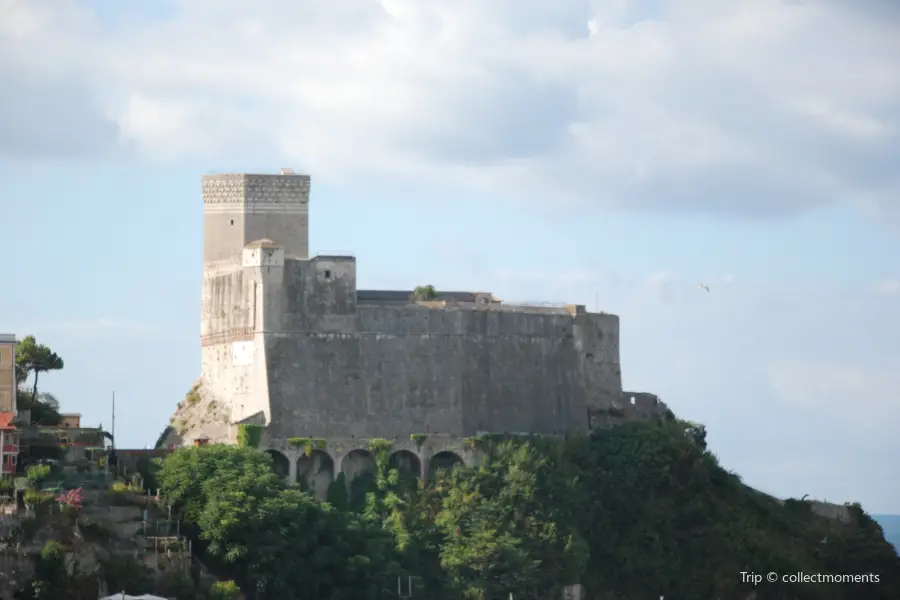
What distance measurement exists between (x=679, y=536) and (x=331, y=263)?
565 inches

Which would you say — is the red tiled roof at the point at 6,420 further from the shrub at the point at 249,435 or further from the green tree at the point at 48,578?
the shrub at the point at 249,435

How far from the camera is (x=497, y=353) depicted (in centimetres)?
7925

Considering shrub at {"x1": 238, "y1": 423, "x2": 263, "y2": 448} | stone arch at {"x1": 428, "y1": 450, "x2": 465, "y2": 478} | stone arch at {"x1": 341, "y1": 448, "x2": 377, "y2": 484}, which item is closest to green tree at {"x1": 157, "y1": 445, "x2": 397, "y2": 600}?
shrub at {"x1": 238, "y1": 423, "x2": 263, "y2": 448}

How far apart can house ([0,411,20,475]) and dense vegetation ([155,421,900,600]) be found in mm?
4328

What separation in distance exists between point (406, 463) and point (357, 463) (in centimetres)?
177

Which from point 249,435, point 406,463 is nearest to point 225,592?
point 249,435

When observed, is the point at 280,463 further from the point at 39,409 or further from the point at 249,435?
the point at 39,409

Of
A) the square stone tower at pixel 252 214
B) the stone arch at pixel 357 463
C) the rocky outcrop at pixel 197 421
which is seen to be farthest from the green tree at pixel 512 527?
the square stone tower at pixel 252 214

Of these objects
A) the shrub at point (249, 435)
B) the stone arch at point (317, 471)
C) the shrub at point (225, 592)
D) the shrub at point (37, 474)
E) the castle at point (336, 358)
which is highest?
the castle at point (336, 358)

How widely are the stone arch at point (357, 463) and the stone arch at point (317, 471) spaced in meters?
0.50

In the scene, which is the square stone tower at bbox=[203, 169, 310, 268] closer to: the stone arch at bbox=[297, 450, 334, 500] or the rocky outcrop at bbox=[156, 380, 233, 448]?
the rocky outcrop at bbox=[156, 380, 233, 448]

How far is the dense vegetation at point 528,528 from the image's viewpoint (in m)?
68.6

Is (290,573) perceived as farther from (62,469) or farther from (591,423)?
(591,423)

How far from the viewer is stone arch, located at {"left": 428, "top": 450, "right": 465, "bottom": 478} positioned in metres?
76.1
